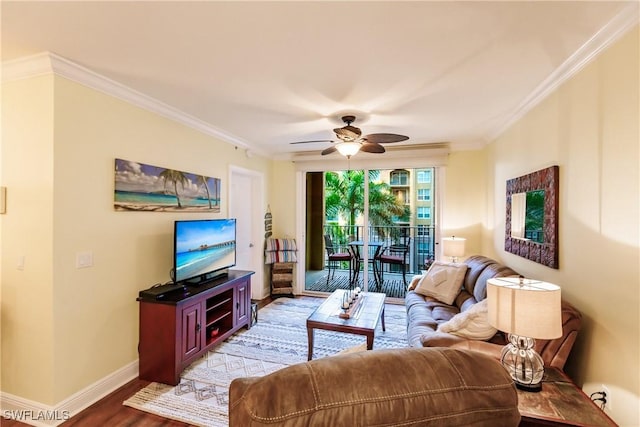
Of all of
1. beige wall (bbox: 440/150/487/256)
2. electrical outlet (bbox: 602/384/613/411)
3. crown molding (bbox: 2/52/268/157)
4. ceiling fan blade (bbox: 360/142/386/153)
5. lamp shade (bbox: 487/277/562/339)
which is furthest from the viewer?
beige wall (bbox: 440/150/487/256)

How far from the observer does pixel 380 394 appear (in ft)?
2.76

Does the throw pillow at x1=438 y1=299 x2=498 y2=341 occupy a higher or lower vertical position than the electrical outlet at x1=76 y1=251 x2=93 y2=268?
lower

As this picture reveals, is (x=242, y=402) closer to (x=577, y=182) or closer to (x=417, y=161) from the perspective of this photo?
(x=577, y=182)

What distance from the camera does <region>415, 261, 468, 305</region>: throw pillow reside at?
136 inches

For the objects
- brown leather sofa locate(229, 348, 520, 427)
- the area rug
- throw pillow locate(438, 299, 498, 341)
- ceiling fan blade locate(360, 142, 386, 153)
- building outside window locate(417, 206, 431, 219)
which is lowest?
the area rug

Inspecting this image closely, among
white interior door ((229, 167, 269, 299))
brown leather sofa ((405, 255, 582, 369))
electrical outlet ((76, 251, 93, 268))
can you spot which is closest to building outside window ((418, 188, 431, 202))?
brown leather sofa ((405, 255, 582, 369))

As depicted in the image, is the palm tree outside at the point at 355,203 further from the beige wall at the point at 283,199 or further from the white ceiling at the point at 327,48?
the white ceiling at the point at 327,48

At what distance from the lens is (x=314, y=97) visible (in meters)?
2.71

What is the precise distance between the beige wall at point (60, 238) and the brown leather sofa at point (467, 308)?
2508mm

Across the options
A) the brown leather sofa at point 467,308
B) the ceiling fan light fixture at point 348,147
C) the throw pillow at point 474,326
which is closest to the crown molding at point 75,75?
the ceiling fan light fixture at point 348,147

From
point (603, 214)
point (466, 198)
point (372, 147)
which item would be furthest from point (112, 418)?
point (466, 198)

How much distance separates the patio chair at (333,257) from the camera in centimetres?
539

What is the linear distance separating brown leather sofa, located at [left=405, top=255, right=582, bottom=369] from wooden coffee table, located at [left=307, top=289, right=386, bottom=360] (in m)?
0.34

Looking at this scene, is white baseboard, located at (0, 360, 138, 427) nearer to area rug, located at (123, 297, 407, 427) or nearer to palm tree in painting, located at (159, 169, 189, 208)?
area rug, located at (123, 297, 407, 427)
